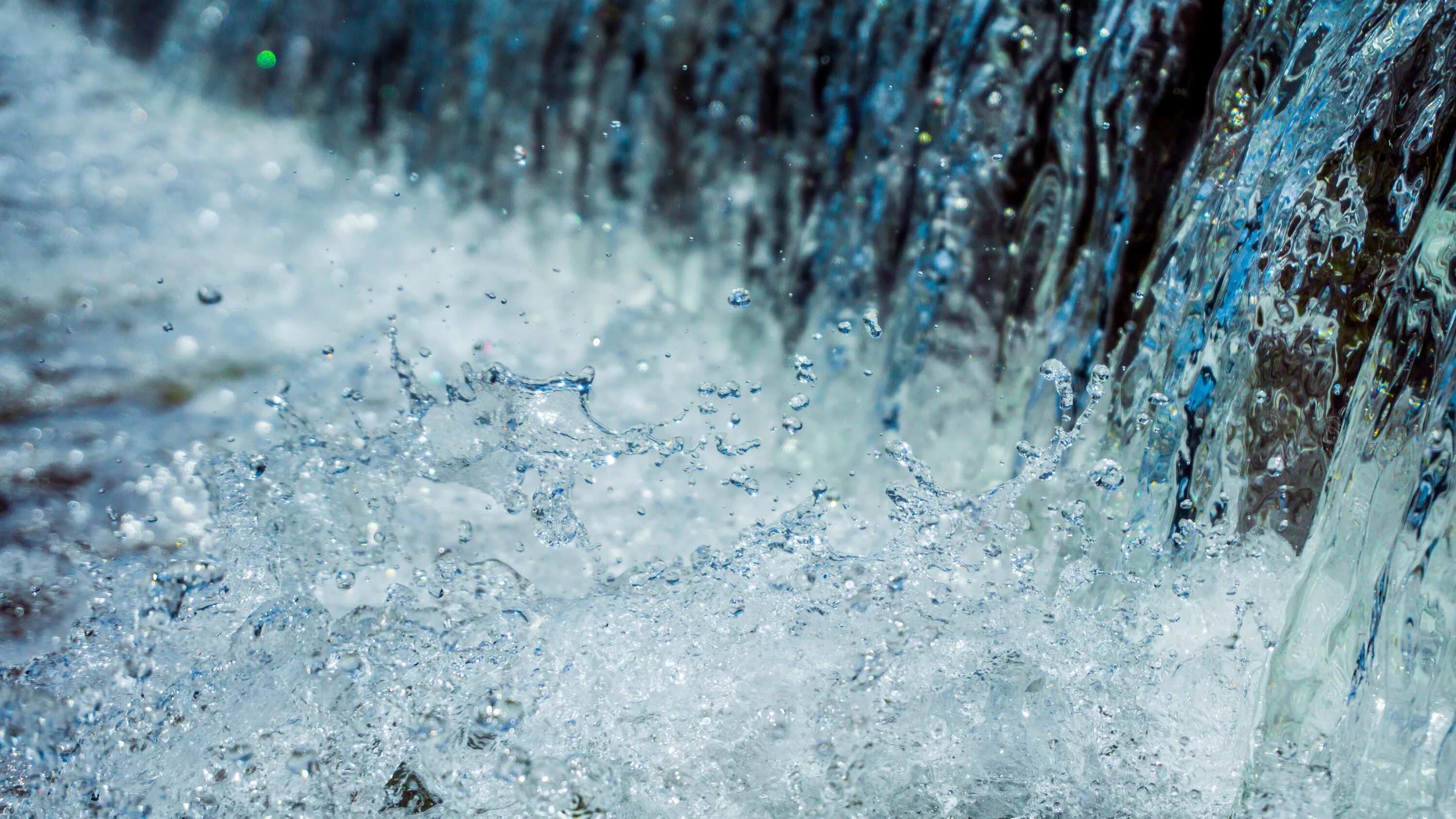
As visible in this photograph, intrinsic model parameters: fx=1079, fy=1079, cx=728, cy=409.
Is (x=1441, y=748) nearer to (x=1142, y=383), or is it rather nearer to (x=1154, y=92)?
(x=1142, y=383)

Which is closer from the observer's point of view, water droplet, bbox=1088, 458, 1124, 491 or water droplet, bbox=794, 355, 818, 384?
water droplet, bbox=1088, 458, 1124, 491

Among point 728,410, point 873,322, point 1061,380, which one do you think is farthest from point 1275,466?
point 728,410

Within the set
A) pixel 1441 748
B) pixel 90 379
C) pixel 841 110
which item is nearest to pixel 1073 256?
pixel 841 110

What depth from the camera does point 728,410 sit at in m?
1.84

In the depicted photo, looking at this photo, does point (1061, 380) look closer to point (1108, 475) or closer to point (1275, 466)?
point (1108, 475)

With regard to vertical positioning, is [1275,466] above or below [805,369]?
above

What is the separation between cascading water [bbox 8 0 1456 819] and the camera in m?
1.06

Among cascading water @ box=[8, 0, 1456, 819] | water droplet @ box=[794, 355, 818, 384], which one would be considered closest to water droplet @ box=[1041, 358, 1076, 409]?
cascading water @ box=[8, 0, 1456, 819]

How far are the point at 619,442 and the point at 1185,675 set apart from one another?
0.74 metres

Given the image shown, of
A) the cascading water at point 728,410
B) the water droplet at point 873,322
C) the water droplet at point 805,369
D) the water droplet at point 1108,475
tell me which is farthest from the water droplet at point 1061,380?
the water droplet at point 805,369

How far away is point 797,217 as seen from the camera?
5.81 feet

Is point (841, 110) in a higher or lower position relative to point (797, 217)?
higher

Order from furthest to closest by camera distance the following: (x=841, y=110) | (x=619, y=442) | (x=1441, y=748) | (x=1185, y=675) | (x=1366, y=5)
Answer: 1. (x=841, y=110)
2. (x=619, y=442)
3. (x=1366, y=5)
4. (x=1185, y=675)
5. (x=1441, y=748)

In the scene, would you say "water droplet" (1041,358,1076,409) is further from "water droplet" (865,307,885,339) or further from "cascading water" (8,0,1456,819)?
"water droplet" (865,307,885,339)
